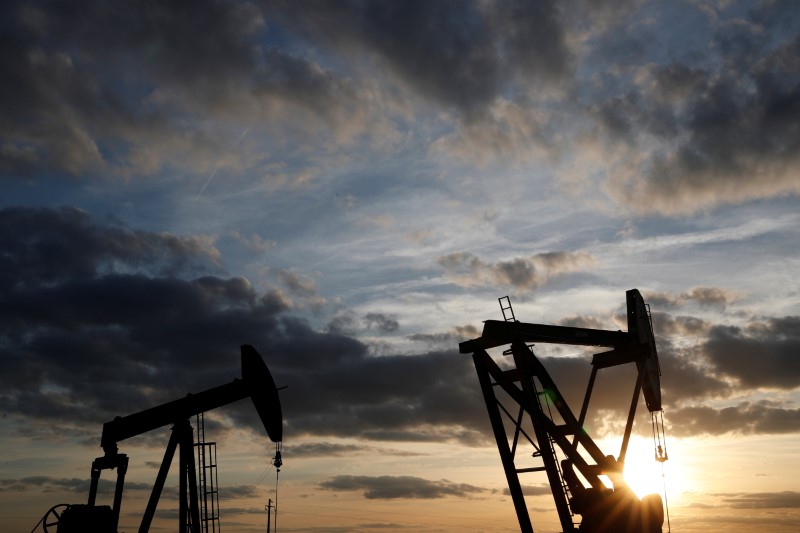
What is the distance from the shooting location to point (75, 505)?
17656 mm

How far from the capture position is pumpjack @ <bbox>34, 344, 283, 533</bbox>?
18.8 metres

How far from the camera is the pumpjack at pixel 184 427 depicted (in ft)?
61.8

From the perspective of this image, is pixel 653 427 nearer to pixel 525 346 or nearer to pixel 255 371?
pixel 525 346

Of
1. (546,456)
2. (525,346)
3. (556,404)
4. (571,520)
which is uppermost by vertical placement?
(525,346)

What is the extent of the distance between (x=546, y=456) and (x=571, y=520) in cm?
156

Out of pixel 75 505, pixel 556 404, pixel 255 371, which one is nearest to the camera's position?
pixel 75 505

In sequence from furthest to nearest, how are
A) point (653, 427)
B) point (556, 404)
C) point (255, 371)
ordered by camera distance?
point (653, 427) → point (556, 404) → point (255, 371)

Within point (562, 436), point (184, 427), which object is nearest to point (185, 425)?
point (184, 427)

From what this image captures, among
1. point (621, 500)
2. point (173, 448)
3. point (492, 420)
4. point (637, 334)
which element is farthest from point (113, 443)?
point (637, 334)

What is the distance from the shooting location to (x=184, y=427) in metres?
19.3

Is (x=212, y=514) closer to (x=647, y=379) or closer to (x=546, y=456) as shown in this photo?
(x=546, y=456)

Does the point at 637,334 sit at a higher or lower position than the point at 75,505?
higher

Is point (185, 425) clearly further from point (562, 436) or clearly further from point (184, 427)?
point (562, 436)

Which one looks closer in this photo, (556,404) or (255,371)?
(255,371)
